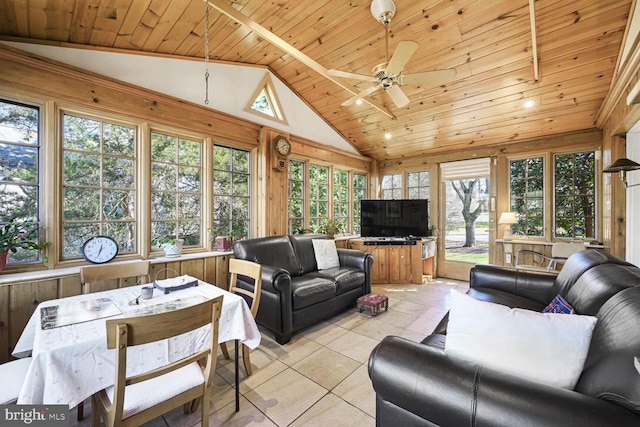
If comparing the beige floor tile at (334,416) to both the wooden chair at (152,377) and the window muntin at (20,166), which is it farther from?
the window muntin at (20,166)

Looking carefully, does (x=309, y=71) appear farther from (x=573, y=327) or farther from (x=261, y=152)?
(x=573, y=327)

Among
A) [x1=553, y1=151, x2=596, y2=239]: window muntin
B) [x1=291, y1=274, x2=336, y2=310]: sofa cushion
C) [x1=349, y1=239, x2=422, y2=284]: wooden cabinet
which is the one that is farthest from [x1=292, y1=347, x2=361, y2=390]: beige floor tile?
[x1=553, y1=151, x2=596, y2=239]: window muntin

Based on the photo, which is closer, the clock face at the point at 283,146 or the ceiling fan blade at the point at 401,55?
the ceiling fan blade at the point at 401,55

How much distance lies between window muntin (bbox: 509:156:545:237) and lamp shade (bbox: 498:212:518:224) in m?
0.38

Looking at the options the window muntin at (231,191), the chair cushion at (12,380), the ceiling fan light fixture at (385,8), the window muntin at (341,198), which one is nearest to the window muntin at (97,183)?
the window muntin at (231,191)

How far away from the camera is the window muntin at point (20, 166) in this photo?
7.61ft

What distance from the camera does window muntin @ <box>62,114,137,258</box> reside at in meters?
2.63

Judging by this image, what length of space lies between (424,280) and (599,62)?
3.82m

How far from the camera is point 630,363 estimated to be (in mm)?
834

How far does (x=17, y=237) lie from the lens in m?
2.16

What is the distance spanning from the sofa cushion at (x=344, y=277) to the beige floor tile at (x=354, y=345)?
1.88 feet

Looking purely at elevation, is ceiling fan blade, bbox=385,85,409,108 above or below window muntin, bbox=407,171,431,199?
above

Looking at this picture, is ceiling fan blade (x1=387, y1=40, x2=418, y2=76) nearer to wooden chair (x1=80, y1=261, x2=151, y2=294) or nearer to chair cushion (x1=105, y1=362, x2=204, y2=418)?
chair cushion (x1=105, y1=362, x2=204, y2=418)

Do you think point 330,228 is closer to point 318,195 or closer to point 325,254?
point 318,195
